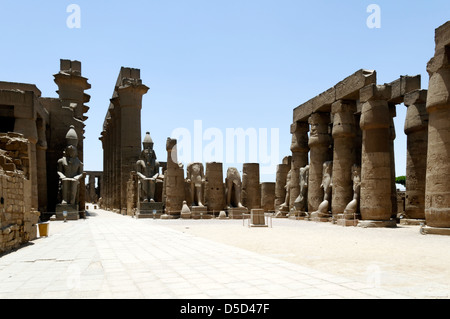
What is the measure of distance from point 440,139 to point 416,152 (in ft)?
18.3

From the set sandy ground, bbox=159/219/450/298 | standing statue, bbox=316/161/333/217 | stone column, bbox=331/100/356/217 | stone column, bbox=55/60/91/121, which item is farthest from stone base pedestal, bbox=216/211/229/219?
stone column, bbox=55/60/91/121

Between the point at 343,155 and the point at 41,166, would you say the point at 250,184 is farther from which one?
the point at 41,166

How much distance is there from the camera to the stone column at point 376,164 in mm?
16547

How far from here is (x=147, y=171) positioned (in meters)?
25.9

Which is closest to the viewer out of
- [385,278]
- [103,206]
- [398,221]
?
[385,278]

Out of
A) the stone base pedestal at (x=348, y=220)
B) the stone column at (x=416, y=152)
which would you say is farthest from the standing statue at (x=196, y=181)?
the stone column at (x=416, y=152)

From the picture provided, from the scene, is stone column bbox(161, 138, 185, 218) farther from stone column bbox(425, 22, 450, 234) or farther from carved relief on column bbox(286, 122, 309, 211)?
stone column bbox(425, 22, 450, 234)

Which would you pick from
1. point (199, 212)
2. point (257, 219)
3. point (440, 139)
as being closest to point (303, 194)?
point (199, 212)

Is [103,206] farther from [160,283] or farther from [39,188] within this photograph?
[160,283]

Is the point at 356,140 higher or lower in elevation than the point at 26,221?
higher

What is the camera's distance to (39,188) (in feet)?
73.6

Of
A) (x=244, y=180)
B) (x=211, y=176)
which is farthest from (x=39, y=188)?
(x=244, y=180)

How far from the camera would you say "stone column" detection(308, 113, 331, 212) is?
21625mm

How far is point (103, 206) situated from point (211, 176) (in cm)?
2586
